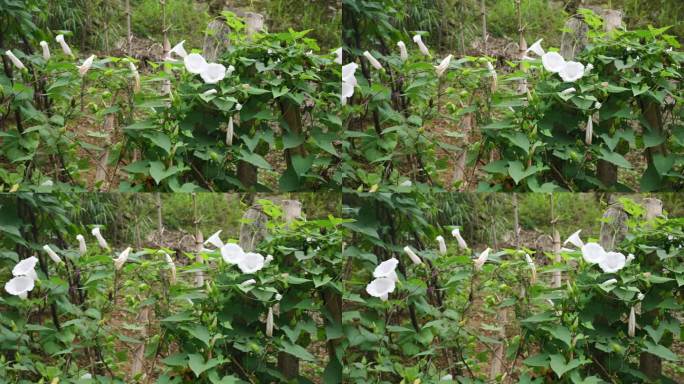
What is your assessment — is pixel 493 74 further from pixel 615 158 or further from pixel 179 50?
pixel 179 50

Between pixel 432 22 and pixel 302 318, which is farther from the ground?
pixel 432 22

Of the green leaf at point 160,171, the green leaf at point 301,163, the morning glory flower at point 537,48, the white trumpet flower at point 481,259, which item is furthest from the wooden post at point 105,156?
the morning glory flower at point 537,48

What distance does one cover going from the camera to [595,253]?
391 centimetres

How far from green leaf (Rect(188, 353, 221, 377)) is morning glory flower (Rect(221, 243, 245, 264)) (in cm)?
41

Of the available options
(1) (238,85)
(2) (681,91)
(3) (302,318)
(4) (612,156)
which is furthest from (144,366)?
(2) (681,91)

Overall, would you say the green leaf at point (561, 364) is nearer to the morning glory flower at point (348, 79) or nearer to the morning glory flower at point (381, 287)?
the morning glory flower at point (381, 287)

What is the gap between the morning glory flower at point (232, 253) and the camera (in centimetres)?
383

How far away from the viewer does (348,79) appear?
380 cm

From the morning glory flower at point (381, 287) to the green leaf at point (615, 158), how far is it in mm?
1030

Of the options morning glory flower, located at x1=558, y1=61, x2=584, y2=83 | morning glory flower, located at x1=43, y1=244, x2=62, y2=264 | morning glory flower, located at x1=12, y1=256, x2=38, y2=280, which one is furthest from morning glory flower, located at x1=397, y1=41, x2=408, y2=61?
morning glory flower, located at x1=12, y1=256, x2=38, y2=280

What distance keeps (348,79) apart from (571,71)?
0.93 m

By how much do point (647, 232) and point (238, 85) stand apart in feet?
6.01

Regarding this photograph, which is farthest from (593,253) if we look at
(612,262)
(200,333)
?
(200,333)

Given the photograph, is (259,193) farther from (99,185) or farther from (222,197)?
(99,185)
